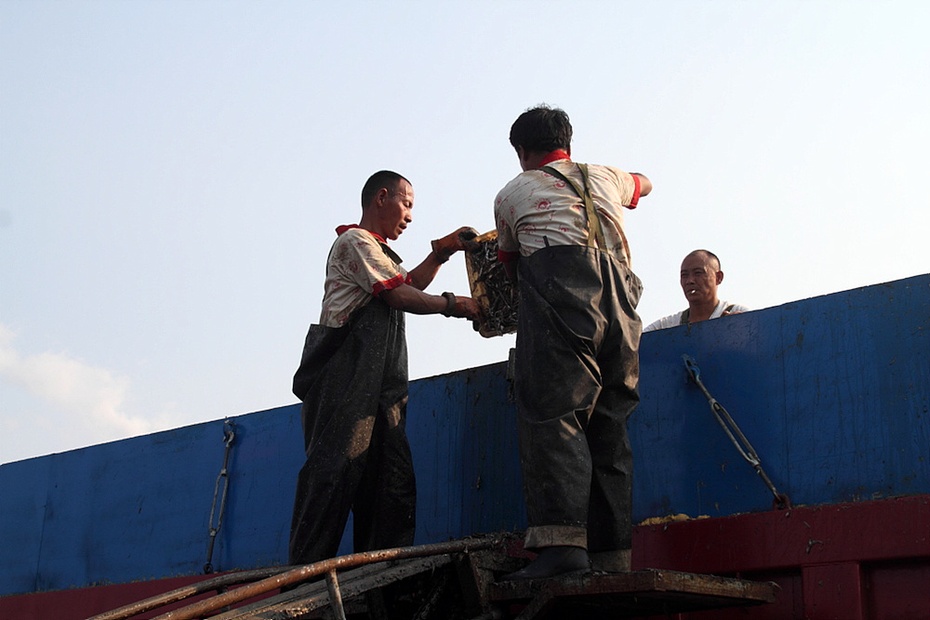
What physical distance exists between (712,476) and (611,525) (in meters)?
0.59

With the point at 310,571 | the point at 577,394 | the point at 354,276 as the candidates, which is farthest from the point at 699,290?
the point at 310,571

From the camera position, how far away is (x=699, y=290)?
7000 millimetres

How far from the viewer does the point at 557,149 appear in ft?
14.6

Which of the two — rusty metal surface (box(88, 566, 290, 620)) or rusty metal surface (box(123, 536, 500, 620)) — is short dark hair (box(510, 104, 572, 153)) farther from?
rusty metal surface (box(88, 566, 290, 620))

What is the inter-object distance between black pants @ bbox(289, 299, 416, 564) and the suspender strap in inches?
43.9

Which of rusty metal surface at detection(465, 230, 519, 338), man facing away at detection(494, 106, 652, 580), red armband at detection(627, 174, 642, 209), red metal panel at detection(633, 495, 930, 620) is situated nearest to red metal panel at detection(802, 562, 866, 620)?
red metal panel at detection(633, 495, 930, 620)

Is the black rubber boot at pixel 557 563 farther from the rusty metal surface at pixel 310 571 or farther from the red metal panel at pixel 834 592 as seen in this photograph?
the red metal panel at pixel 834 592


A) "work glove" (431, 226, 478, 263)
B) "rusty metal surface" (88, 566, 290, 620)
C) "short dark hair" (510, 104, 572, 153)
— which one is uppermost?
"short dark hair" (510, 104, 572, 153)

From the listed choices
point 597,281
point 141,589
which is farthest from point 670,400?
point 141,589

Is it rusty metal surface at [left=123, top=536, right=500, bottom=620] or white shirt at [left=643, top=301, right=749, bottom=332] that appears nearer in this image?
rusty metal surface at [left=123, top=536, right=500, bottom=620]

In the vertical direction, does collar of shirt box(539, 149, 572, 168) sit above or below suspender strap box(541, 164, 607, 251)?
above

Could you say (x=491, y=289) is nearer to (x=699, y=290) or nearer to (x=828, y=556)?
(x=828, y=556)

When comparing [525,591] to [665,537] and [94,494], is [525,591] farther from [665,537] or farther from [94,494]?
[94,494]

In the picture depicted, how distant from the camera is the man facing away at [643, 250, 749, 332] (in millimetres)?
6961
